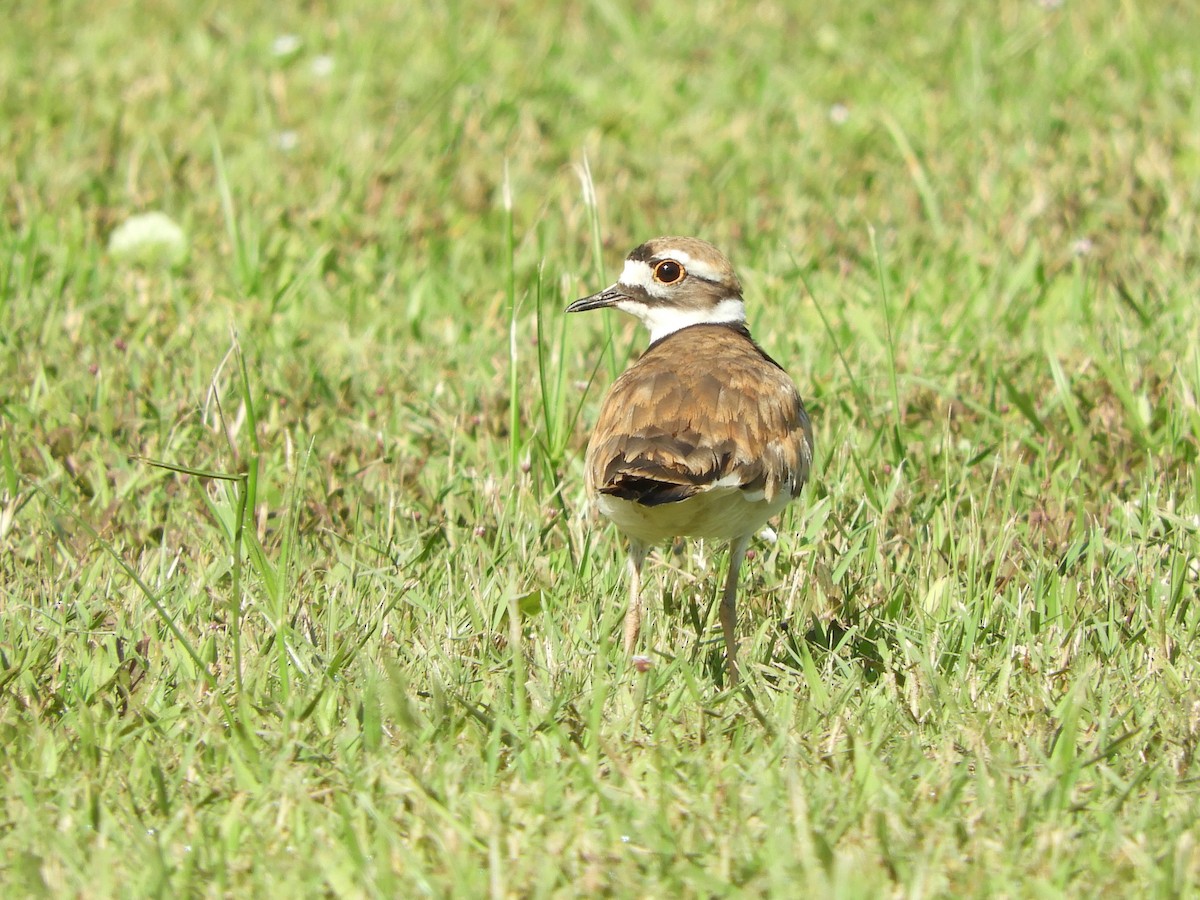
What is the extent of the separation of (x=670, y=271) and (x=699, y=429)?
50.6 inches

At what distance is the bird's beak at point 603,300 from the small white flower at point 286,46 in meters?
4.79

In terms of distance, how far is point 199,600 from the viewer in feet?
16.5

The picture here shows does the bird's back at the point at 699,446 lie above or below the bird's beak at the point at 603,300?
below

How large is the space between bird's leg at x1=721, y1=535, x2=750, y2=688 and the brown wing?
262mm

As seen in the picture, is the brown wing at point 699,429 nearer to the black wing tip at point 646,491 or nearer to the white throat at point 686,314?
the black wing tip at point 646,491

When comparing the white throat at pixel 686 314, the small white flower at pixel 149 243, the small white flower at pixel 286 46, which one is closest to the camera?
the white throat at pixel 686 314

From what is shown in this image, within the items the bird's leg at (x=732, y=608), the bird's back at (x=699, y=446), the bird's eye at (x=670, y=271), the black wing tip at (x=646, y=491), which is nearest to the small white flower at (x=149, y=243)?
the bird's eye at (x=670, y=271)

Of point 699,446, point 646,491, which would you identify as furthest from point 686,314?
point 646,491

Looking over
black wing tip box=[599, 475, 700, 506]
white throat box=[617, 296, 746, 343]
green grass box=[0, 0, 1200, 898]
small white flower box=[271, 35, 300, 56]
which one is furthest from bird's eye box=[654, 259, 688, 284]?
small white flower box=[271, 35, 300, 56]

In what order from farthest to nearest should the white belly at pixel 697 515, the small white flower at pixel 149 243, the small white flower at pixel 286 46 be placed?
1. the small white flower at pixel 286 46
2. the small white flower at pixel 149 243
3. the white belly at pixel 697 515

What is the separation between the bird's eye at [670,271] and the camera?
6117 mm

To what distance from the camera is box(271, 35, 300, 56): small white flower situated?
401 inches

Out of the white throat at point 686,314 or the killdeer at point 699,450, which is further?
the white throat at point 686,314

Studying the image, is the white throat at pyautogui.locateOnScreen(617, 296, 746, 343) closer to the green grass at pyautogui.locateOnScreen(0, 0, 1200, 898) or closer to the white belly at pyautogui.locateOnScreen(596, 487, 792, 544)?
the green grass at pyautogui.locateOnScreen(0, 0, 1200, 898)
